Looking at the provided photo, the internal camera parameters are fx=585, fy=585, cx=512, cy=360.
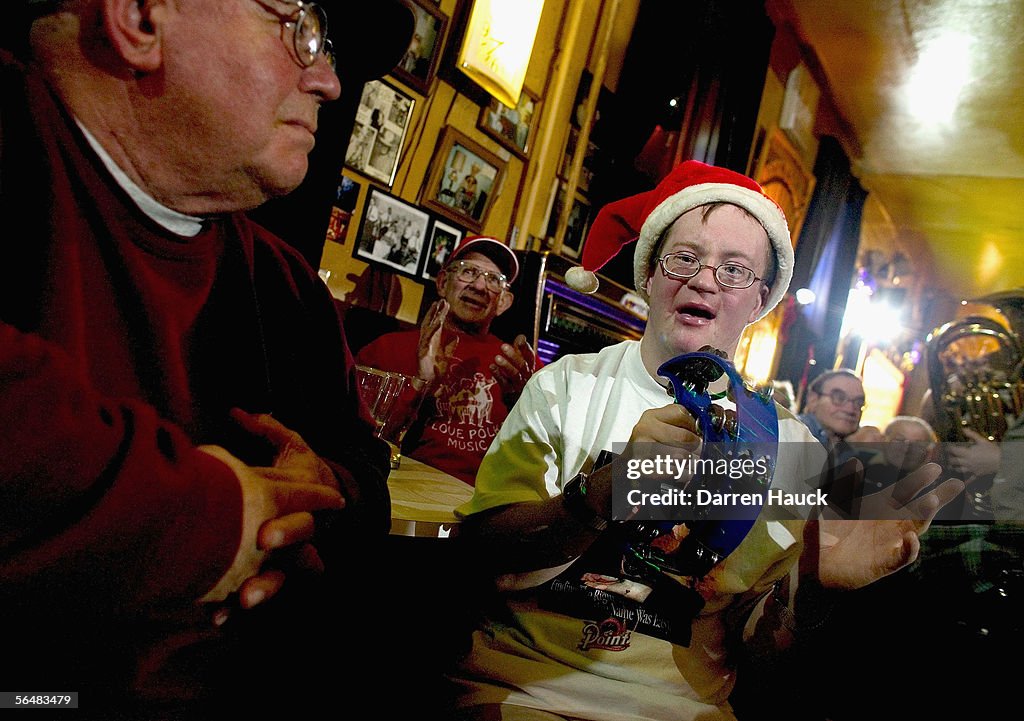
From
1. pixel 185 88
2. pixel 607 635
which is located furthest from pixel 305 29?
pixel 607 635

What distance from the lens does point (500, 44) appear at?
2668 mm

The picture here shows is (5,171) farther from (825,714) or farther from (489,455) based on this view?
(825,714)

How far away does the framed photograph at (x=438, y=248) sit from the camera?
2.71 m

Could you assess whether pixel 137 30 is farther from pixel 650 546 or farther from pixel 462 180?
pixel 462 180

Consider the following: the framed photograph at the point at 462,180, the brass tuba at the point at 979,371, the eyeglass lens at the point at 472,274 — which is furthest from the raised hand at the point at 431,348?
the brass tuba at the point at 979,371

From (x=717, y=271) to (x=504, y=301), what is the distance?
55.0 inches

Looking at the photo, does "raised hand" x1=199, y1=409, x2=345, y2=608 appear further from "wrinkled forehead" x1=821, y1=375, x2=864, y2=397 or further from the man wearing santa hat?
"wrinkled forehead" x1=821, y1=375, x2=864, y2=397

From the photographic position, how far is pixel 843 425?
4.19 metres

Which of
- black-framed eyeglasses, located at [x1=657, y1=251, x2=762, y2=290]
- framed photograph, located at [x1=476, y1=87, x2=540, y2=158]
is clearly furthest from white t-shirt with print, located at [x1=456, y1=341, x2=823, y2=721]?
framed photograph, located at [x1=476, y1=87, x2=540, y2=158]

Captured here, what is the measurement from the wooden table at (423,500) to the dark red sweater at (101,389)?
0.32 metres

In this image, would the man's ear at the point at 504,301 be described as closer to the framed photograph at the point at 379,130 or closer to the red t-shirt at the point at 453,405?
the red t-shirt at the point at 453,405

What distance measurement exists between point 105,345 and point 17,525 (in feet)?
0.72

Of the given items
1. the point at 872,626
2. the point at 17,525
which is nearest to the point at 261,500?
the point at 17,525

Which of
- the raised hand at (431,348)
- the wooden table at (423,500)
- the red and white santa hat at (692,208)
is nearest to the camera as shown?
the wooden table at (423,500)
